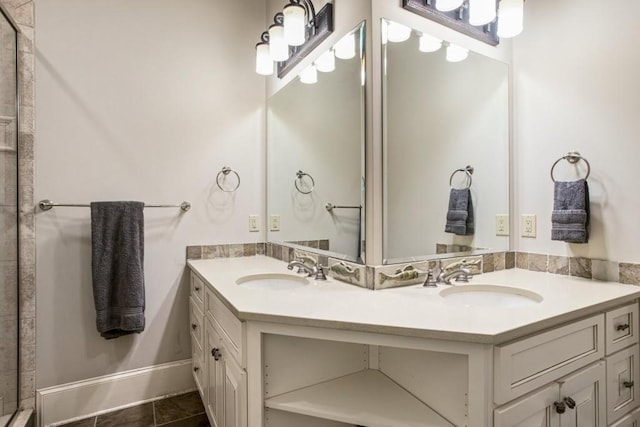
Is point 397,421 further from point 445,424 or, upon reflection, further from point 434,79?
point 434,79

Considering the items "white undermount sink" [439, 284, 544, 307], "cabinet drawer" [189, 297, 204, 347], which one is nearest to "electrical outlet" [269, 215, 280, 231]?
"cabinet drawer" [189, 297, 204, 347]

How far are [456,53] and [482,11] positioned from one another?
0.71 feet

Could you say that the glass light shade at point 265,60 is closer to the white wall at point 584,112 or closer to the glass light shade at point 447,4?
the glass light shade at point 447,4

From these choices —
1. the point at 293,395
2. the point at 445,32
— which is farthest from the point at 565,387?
the point at 445,32

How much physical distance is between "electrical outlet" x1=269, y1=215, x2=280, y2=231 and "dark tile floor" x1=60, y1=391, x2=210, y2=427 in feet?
3.60

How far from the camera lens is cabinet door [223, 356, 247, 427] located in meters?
1.06

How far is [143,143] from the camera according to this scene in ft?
6.21

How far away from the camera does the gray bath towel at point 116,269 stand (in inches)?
65.9

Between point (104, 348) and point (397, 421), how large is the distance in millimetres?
1649

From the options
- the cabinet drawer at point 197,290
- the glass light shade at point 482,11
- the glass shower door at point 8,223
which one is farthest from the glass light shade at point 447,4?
the glass shower door at point 8,223

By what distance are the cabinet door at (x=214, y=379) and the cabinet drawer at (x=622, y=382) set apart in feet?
4.71

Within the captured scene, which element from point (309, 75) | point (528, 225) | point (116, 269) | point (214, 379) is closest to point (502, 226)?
point (528, 225)

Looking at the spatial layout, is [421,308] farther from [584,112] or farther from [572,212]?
[584,112]

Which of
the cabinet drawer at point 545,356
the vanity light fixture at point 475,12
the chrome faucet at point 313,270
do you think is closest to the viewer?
the cabinet drawer at point 545,356
